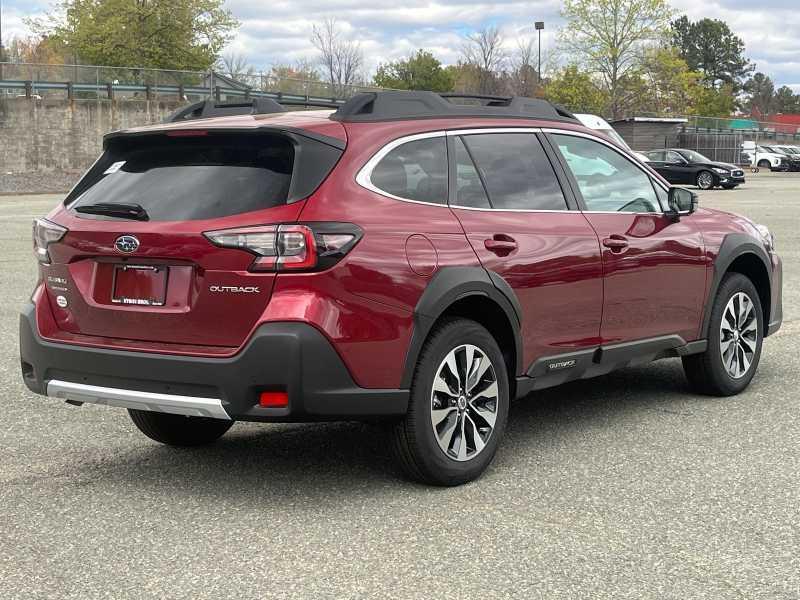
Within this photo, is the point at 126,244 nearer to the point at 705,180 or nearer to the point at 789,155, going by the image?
the point at 705,180

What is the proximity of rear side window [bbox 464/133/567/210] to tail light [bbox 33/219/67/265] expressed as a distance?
6.27 ft

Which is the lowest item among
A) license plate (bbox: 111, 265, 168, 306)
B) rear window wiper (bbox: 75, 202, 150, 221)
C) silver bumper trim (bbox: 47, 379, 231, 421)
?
silver bumper trim (bbox: 47, 379, 231, 421)

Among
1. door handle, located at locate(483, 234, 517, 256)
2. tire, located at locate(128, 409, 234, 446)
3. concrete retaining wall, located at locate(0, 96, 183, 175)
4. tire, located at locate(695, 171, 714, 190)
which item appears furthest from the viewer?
concrete retaining wall, located at locate(0, 96, 183, 175)

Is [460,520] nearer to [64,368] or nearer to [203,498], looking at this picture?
[203,498]

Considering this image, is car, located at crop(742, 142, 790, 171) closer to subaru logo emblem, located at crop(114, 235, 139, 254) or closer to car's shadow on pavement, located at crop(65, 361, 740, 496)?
car's shadow on pavement, located at crop(65, 361, 740, 496)

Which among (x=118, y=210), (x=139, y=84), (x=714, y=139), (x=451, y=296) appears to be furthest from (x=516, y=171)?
(x=714, y=139)

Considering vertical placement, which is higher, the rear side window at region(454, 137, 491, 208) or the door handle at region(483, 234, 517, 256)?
the rear side window at region(454, 137, 491, 208)

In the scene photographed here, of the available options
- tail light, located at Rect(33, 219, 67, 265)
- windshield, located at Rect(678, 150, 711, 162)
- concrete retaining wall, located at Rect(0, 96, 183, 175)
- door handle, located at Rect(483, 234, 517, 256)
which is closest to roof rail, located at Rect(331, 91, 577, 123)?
door handle, located at Rect(483, 234, 517, 256)

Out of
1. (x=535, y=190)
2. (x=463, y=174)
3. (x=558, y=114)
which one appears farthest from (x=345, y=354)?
(x=558, y=114)

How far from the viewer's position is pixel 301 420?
4621 millimetres

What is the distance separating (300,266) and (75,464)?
1.75 m

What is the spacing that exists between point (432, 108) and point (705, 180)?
3708 centimetres

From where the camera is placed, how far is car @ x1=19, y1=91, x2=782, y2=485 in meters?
4.57

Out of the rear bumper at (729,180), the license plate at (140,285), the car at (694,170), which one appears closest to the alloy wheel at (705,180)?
the car at (694,170)
